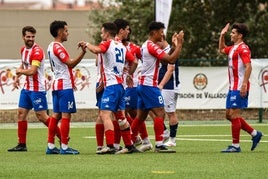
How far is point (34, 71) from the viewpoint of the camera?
60.3 ft

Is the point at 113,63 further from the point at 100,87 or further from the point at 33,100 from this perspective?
the point at 33,100

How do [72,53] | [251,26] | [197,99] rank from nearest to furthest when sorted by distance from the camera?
[197,99] < [251,26] < [72,53]

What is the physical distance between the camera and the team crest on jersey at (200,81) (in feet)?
103

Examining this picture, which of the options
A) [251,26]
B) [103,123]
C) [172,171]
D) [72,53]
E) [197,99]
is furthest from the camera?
[72,53]

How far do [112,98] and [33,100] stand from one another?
2.04 meters

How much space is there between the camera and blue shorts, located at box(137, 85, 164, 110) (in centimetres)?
1789

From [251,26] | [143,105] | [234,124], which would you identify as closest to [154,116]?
[143,105]

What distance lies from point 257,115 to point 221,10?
31.4 ft

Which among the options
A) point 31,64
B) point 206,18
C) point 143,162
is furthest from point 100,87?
point 206,18

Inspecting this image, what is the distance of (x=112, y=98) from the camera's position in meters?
17.3

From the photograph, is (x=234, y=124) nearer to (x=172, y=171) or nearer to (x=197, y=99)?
(x=172, y=171)

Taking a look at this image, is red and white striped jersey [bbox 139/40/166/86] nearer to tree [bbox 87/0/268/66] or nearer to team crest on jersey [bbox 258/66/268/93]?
team crest on jersey [bbox 258/66/268/93]

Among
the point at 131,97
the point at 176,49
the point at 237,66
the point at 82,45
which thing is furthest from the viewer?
the point at 131,97

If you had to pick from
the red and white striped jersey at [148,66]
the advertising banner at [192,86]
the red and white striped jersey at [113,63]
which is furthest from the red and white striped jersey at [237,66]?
the advertising banner at [192,86]
